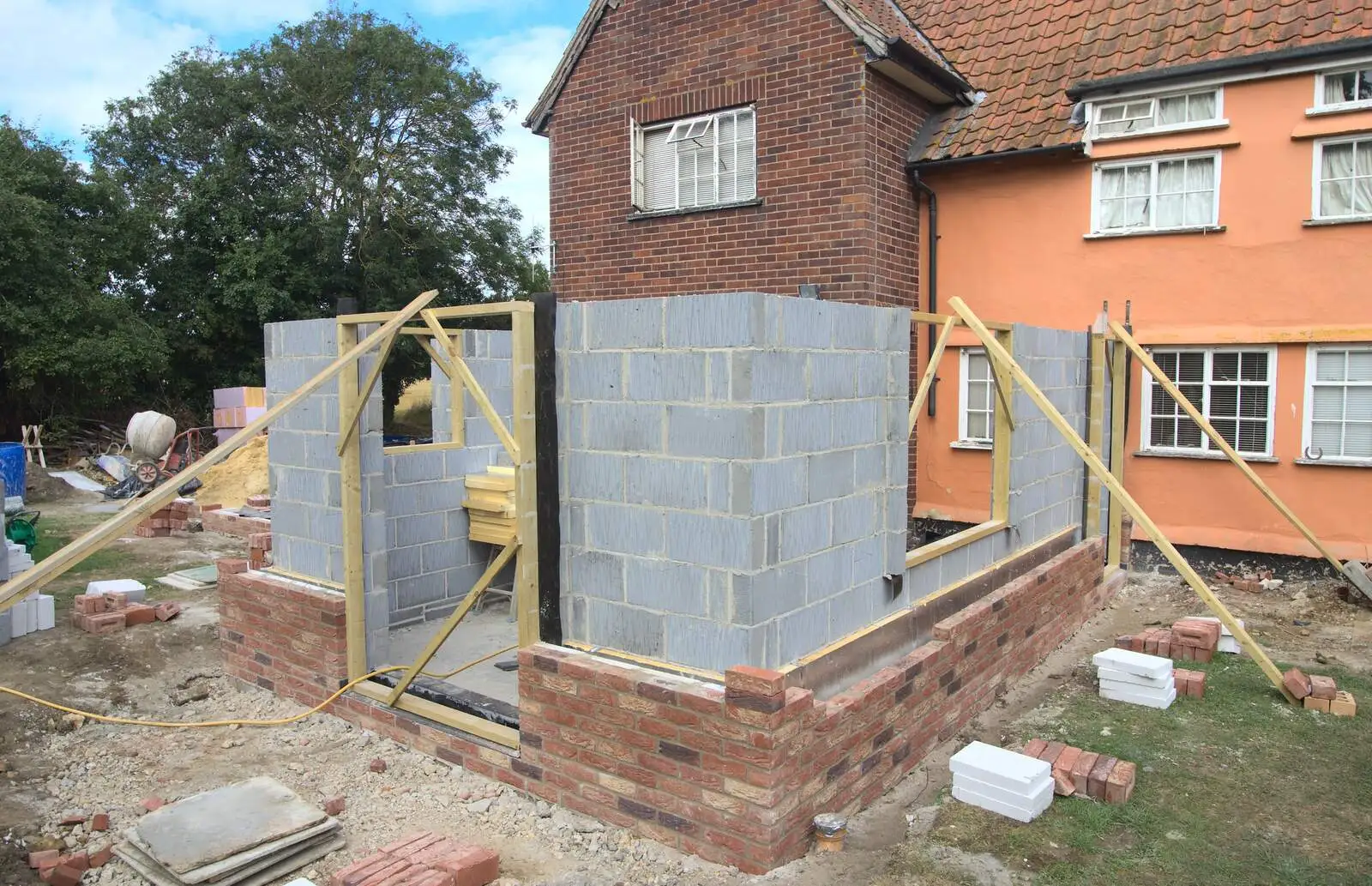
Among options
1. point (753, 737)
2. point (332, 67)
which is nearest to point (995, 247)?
point (753, 737)

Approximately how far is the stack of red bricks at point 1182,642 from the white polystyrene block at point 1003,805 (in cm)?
307

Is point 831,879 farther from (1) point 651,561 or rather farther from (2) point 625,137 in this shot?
(2) point 625,137

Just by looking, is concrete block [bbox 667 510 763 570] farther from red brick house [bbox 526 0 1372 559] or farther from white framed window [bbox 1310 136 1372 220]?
white framed window [bbox 1310 136 1372 220]

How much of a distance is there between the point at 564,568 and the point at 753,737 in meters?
1.39

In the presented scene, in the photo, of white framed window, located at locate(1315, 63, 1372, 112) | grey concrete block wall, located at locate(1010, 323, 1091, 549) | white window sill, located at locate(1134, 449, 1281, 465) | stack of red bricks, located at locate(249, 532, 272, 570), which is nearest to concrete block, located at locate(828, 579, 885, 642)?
grey concrete block wall, located at locate(1010, 323, 1091, 549)

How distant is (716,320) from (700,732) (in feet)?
5.99

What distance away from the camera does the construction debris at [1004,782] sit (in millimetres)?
4648

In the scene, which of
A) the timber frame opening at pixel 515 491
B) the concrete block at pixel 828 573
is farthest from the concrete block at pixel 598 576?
the concrete block at pixel 828 573

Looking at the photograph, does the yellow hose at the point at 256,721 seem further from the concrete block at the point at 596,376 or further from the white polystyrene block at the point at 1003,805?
the white polystyrene block at the point at 1003,805

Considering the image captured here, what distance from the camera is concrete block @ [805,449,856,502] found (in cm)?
461

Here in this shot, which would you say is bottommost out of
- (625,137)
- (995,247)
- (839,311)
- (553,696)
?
(553,696)

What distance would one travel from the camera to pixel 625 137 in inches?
475

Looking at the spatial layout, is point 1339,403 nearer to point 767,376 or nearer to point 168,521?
point 767,376

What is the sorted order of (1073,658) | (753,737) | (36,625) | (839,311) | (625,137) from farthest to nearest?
(625,137) → (36,625) → (1073,658) → (839,311) → (753,737)
